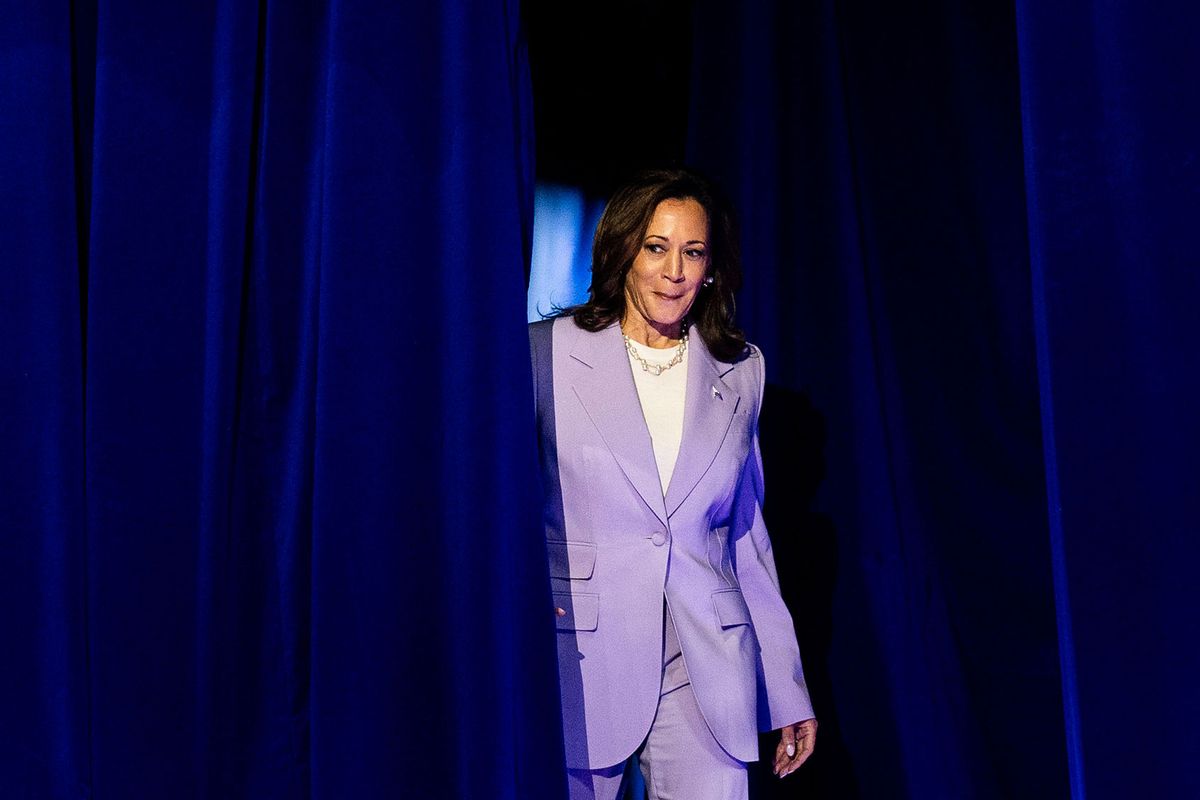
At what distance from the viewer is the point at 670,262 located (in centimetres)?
205

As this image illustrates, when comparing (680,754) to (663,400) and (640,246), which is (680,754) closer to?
(663,400)

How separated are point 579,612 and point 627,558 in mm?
113

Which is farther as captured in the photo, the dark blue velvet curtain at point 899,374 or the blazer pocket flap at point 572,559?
the dark blue velvet curtain at point 899,374

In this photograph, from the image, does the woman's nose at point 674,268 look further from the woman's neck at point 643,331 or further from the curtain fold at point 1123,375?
the curtain fold at point 1123,375

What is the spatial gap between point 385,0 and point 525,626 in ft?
3.00

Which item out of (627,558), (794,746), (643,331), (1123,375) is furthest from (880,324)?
(1123,375)

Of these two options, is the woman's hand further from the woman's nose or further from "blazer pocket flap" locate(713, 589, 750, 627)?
the woman's nose

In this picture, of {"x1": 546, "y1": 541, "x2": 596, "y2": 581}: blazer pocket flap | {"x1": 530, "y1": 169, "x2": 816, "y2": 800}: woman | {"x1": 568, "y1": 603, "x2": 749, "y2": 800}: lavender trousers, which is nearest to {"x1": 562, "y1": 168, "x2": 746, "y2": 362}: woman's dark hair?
{"x1": 530, "y1": 169, "x2": 816, "y2": 800}: woman

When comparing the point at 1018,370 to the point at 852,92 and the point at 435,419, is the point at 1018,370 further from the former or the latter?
the point at 435,419

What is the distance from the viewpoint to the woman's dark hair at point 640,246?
6.81 ft

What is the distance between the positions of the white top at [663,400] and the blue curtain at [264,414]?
339mm

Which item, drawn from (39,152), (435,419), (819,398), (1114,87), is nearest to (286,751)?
(435,419)

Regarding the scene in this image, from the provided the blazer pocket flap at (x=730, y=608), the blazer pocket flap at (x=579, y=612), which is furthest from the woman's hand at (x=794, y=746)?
the blazer pocket flap at (x=579, y=612)

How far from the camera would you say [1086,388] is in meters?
1.48
